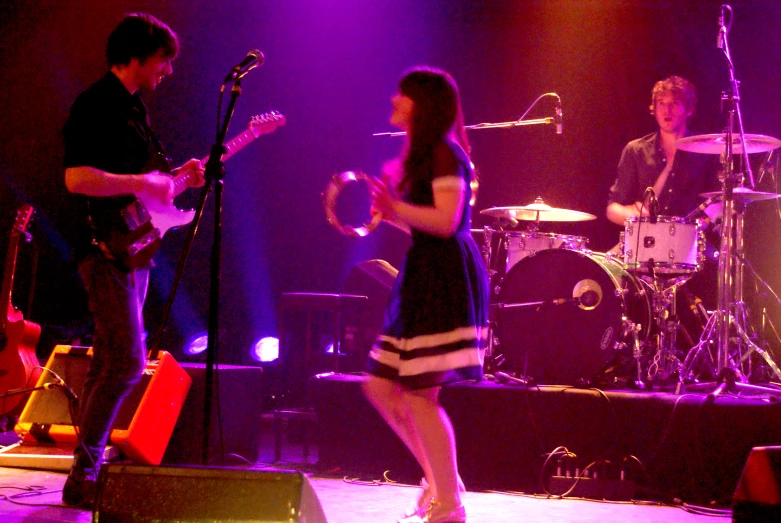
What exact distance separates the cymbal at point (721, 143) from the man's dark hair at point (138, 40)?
339cm

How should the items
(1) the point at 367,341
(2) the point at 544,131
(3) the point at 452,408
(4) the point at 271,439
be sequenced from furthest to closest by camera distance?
(2) the point at 544,131, (4) the point at 271,439, (1) the point at 367,341, (3) the point at 452,408

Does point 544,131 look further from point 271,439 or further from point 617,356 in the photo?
point 271,439

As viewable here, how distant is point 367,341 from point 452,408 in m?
1.60

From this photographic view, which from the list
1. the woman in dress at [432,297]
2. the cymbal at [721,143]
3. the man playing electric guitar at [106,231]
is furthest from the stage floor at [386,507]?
the cymbal at [721,143]

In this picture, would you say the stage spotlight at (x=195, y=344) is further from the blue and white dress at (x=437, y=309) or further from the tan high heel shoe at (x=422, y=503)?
the blue and white dress at (x=437, y=309)

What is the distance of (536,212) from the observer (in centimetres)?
566

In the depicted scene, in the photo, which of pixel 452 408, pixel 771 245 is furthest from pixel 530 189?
pixel 452 408

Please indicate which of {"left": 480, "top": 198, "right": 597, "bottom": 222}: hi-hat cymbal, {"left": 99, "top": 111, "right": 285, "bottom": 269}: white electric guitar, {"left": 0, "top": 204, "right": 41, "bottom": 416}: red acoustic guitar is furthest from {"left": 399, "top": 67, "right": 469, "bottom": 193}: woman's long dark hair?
{"left": 0, "top": 204, "right": 41, "bottom": 416}: red acoustic guitar

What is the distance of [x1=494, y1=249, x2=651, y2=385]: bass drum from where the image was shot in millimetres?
5008

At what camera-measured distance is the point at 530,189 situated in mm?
7086

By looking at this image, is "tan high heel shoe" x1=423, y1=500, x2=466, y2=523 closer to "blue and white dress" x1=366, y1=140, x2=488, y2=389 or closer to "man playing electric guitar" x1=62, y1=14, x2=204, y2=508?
"blue and white dress" x1=366, y1=140, x2=488, y2=389

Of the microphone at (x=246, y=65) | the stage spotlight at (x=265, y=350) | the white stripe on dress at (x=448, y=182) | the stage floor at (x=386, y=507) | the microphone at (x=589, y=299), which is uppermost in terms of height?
the microphone at (x=246, y=65)

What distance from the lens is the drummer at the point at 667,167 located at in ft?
19.6

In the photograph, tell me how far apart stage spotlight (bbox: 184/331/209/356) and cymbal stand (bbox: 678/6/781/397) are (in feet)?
15.1
